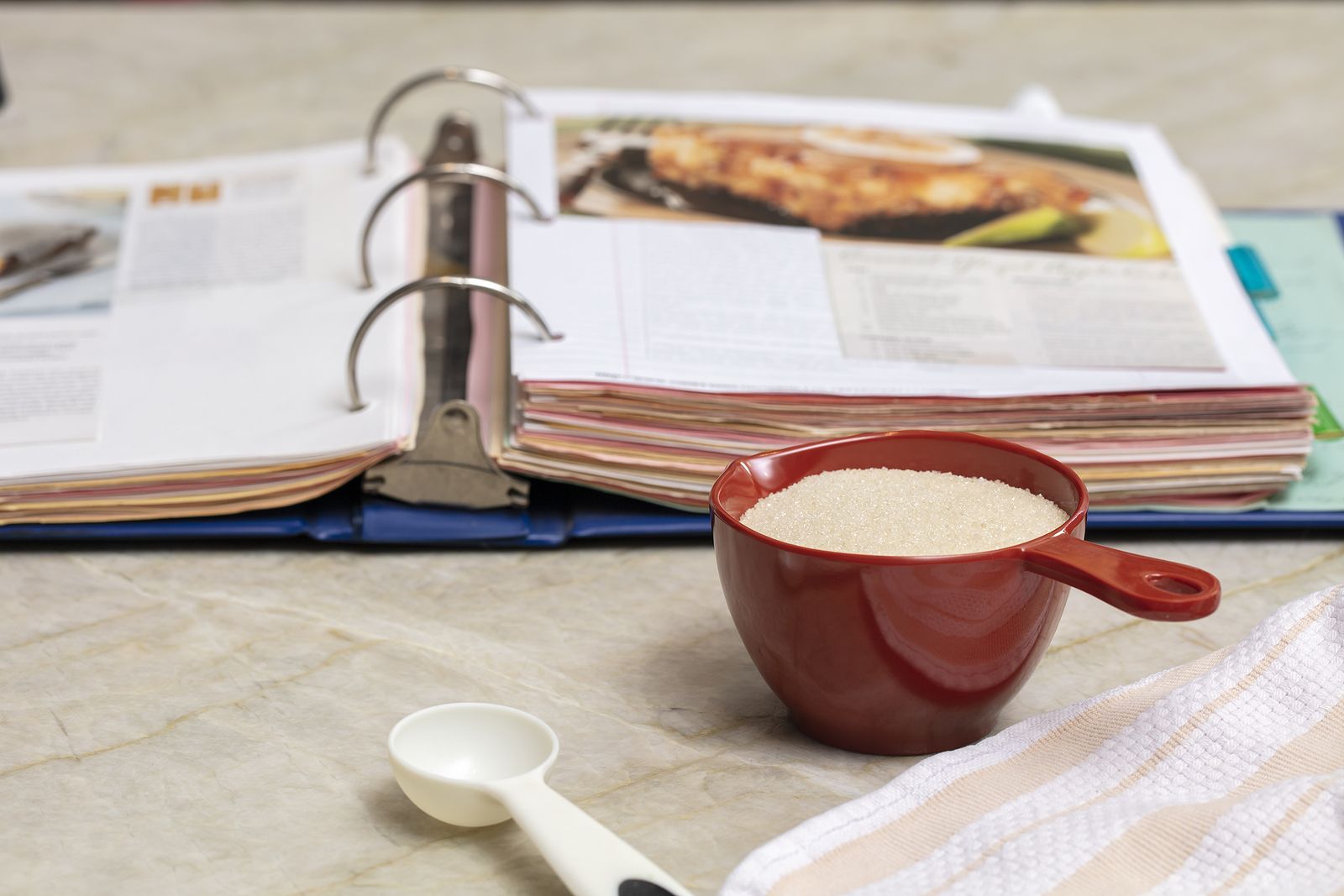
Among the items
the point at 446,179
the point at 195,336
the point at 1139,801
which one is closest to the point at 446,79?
the point at 446,179

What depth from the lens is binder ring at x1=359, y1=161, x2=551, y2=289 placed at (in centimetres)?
71

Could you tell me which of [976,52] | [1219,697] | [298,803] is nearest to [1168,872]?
[1219,697]

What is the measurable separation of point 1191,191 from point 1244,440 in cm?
22

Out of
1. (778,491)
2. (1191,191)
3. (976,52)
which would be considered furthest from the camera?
(976,52)

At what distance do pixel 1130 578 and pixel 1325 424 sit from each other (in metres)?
0.33

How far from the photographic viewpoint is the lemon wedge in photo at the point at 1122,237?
745 millimetres

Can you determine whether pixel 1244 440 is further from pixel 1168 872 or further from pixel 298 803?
pixel 298 803

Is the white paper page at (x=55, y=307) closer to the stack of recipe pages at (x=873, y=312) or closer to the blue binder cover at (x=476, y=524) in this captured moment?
the blue binder cover at (x=476, y=524)

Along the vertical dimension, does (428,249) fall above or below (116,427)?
above

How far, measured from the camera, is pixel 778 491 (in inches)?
19.9

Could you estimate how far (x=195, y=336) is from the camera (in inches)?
28.3

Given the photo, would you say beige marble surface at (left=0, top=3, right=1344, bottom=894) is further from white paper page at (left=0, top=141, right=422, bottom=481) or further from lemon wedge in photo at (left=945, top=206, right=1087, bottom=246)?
lemon wedge in photo at (left=945, top=206, right=1087, bottom=246)

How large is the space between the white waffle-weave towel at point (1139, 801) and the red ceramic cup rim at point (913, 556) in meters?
0.07

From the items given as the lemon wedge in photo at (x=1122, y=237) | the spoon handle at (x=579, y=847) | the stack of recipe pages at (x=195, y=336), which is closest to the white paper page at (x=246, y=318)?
the stack of recipe pages at (x=195, y=336)
